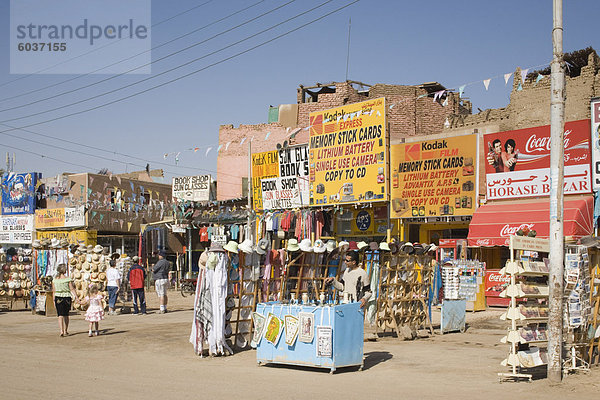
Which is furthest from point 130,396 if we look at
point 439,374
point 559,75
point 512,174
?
point 512,174

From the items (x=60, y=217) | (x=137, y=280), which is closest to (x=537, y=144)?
(x=137, y=280)

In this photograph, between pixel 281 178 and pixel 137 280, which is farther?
pixel 281 178

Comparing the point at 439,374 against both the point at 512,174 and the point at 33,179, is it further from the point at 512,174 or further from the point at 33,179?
the point at 33,179

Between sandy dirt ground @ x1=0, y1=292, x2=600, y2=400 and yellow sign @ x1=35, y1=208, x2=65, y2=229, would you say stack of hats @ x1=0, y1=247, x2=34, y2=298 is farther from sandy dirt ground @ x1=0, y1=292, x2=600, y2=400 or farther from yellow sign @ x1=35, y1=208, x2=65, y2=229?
yellow sign @ x1=35, y1=208, x2=65, y2=229

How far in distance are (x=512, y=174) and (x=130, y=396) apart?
1733 centimetres

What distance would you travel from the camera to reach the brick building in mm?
32781

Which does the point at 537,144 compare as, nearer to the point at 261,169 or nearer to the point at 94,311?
the point at 261,169

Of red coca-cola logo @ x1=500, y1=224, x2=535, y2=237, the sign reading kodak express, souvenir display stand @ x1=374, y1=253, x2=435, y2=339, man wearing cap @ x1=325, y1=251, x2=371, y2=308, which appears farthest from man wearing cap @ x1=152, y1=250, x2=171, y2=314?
red coca-cola logo @ x1=500, y1=224, x2=535, y2=237

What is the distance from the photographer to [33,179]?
1737 inches

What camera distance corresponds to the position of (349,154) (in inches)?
1080

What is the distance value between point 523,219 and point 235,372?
44.8 feet

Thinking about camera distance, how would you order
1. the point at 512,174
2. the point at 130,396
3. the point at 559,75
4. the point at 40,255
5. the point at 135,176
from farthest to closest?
the point at 135,176 → the point at 40,255 → the point at 512,174 → the point at 559,75 → the point at 130,396

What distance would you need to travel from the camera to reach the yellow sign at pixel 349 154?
2630 centimetres

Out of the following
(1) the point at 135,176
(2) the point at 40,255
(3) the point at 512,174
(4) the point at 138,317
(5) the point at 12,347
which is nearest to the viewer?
(5) the point at 12,347
